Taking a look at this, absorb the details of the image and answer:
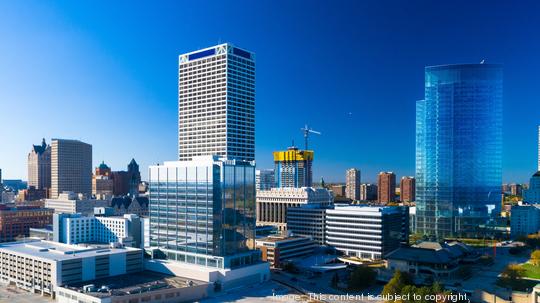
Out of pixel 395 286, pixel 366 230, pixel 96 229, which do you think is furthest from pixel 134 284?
pixel 366 230

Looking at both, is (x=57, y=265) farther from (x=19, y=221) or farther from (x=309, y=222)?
(x=19, y=221)

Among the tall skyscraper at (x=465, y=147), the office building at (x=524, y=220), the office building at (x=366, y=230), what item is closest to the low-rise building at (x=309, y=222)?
the office building at (x=366, y=230)

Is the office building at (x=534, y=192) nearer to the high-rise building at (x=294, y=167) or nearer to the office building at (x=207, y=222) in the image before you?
the high-rise building at (x=294, y=167)

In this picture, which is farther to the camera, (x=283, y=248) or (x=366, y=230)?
(x=366, y=230)

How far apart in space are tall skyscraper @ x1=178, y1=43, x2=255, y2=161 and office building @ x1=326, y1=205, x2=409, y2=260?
31.1 m

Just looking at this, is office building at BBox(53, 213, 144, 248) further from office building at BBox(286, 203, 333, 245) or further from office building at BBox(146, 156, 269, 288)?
office building at BBox(286, 203, 333, 245)

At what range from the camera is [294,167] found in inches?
7397

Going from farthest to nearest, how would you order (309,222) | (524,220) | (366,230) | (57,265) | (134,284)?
(524,220)
(309,222)
(366,230)
(134,284)
(57,265)

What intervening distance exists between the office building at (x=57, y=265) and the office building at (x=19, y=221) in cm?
4952

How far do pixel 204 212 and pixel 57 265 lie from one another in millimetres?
23300

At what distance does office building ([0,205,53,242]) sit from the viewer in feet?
418

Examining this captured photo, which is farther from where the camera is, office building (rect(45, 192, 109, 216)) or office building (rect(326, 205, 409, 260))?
office building (rect(45, 192, 109, 216))

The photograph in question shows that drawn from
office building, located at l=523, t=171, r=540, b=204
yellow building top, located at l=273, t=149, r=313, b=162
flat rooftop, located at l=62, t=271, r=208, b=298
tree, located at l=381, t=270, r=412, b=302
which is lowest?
flat rooftop, located at l=62, t=271, r=208, b=298

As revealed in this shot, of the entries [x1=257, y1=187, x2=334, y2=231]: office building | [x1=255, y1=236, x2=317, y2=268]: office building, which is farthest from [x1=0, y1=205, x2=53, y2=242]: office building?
[x1=255, y1=236, x2=317, y2=268]: office building
